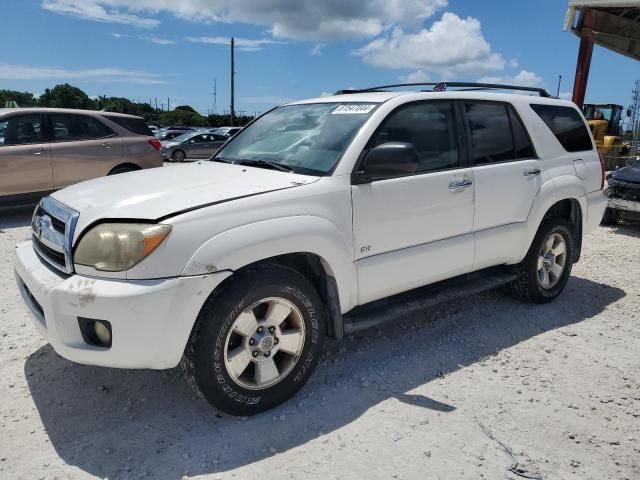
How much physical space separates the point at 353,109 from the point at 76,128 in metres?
6.56

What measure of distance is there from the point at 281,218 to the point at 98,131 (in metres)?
7.04

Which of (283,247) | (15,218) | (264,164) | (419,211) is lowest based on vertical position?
(15,218)

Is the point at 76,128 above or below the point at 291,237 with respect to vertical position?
above

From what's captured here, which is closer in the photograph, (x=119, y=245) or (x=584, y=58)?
(x=119, y=245)

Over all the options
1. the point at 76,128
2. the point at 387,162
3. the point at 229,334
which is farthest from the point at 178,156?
the point at 229,334

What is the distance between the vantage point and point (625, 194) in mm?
7973

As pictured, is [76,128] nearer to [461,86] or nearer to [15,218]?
[15,218]

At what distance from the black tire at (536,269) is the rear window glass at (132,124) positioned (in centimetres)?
700

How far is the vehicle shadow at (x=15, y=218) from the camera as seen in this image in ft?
26.1

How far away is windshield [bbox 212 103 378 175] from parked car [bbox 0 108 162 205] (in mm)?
5234

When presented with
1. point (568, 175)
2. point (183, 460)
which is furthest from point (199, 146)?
point (183, 460)

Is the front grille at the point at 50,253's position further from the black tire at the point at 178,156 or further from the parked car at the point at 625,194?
the black tire at the point at 178,156

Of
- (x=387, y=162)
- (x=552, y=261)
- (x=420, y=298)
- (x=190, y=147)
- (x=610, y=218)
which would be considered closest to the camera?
(x=387, y=162)

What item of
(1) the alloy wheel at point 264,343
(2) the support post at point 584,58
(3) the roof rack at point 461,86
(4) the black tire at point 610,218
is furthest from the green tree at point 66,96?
(1) the alloy wheel at point 264,343
